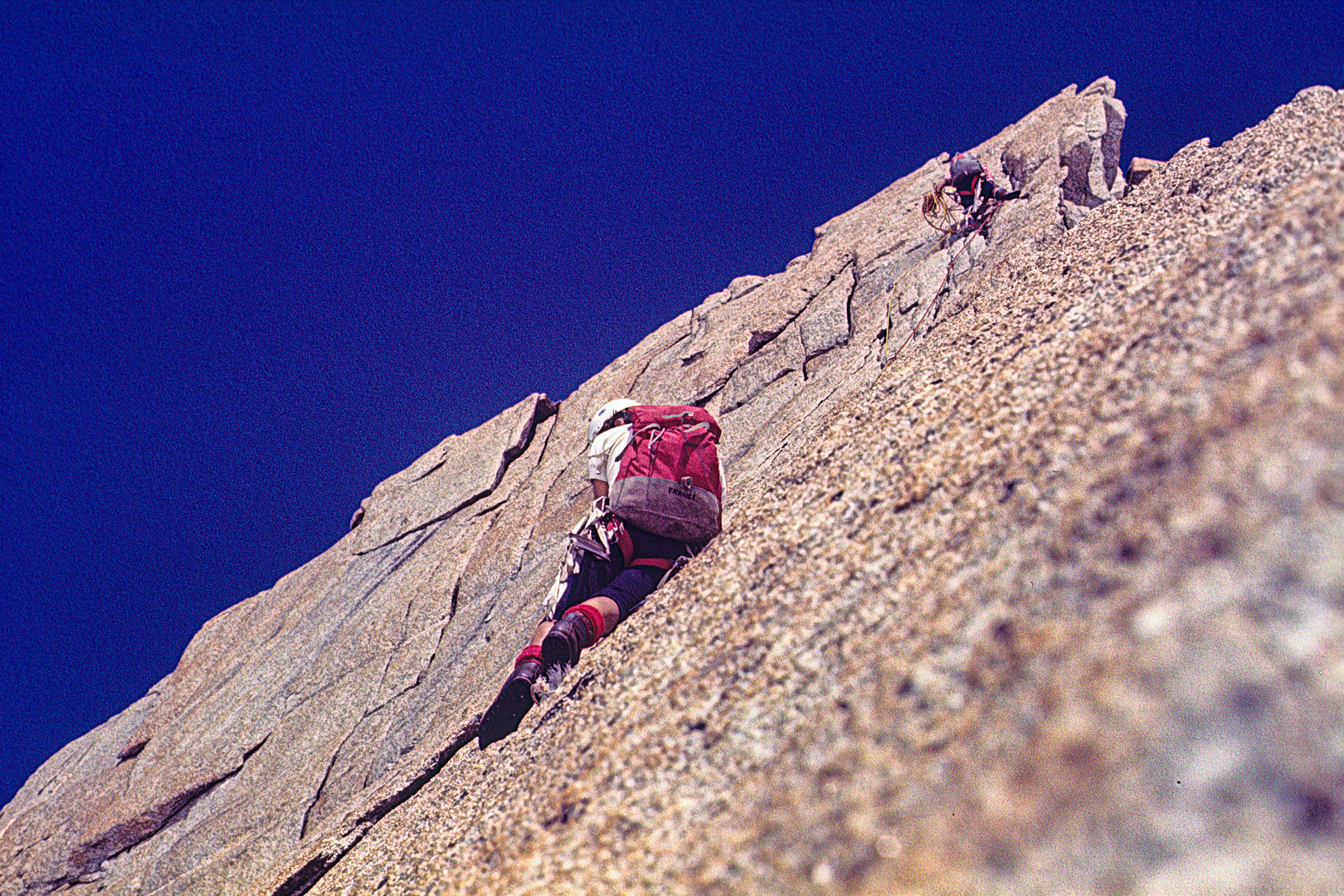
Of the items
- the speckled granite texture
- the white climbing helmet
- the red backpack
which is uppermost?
the white climbing helmet

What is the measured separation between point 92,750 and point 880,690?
2057 centimetres

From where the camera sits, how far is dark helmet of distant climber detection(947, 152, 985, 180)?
1198cm

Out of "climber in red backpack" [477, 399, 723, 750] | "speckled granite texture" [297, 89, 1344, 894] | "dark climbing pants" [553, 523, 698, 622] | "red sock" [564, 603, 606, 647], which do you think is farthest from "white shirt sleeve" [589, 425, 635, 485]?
"speckled granite texture" [297, 89, 1344, 894]

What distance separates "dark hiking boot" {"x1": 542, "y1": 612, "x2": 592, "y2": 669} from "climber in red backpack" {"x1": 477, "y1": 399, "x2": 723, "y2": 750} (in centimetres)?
12

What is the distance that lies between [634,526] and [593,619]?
888 millimetres

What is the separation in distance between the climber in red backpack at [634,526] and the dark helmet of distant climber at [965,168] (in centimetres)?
935

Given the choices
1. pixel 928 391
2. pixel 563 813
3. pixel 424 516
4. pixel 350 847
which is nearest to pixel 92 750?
pixel 424 516

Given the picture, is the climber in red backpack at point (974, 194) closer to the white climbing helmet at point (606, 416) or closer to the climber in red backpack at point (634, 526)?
the white climbing helmet at point (606, 416)

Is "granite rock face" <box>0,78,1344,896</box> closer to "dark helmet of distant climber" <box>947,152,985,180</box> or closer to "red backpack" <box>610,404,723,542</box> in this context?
"red backpack" <box>610,404,723,542</box>

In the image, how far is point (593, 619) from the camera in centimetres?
427

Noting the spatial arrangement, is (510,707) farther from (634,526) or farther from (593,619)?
(634,526)

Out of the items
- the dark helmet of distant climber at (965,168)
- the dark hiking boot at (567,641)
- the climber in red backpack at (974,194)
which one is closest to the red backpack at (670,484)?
the dark hiking boot at (567,641)

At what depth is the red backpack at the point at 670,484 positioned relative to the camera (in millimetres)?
4797

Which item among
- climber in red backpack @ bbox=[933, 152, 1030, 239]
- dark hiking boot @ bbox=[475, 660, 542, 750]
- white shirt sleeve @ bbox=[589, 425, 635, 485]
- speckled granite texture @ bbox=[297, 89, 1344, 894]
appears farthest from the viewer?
climber in red backpack @ bbox=[933, 152, 1030, 239]
